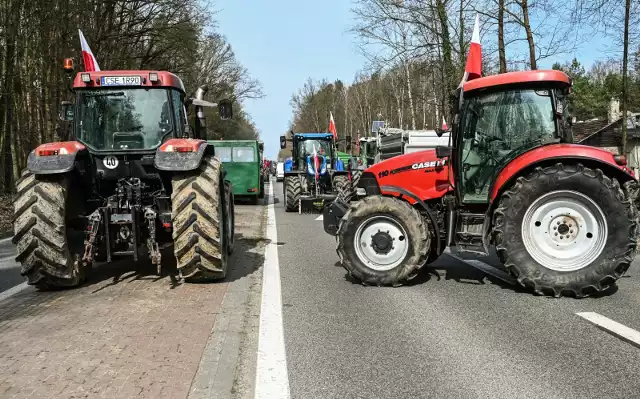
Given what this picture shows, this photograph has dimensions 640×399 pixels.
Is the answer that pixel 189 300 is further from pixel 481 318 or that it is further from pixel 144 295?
pixel 481 318

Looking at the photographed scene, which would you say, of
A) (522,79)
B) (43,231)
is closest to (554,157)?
(522,79)

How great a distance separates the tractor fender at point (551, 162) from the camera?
625 centimetres

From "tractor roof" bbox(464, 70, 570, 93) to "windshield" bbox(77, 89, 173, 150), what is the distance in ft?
13.6

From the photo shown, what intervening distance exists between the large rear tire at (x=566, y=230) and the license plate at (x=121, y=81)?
491cm

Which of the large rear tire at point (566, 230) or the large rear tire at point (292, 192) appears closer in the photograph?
the large rear tire at point (566, 230)

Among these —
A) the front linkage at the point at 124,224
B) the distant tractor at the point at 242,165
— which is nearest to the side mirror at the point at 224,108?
the front linkage at the point at 124,224

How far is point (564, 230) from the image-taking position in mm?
6379

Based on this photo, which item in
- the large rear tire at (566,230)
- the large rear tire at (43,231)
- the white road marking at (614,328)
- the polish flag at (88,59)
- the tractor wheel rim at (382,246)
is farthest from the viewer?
the polish flag at (88,59)

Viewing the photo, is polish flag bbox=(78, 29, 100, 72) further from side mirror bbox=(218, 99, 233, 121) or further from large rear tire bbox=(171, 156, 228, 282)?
large rear tire bbox=(171, 156, 228, 282)

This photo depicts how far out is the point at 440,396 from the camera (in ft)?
Answer: 12.4

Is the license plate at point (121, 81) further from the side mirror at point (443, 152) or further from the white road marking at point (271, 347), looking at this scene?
the side mirror at point (443, 152)

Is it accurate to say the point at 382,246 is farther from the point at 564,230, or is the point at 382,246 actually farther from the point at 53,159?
the point at 53,159

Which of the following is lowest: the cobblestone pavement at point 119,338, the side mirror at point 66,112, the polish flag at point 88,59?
the cobblestone pavement at point 119,338

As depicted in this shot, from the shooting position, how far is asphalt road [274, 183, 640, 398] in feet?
12.9
